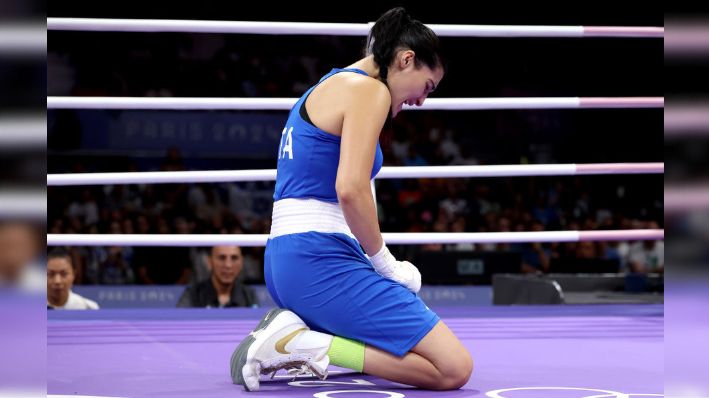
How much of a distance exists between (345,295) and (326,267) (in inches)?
2.6

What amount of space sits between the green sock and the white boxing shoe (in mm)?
16

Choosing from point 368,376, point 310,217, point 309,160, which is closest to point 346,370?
point 368,376

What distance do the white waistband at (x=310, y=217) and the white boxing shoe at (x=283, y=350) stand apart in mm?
187

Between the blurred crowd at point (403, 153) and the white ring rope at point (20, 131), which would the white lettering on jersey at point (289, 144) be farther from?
the blurred crowd at point (403, 153)

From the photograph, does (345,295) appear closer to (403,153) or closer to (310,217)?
(310,217)

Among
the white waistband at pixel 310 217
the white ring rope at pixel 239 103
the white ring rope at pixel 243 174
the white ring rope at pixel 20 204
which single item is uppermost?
the white ring rope at pixel 239 103

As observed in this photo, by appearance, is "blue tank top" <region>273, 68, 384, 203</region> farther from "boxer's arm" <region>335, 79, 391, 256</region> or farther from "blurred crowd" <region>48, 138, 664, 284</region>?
"blurred crowd" <region>48, 138, 664, 284</region>

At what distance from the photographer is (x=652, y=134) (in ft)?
27.2

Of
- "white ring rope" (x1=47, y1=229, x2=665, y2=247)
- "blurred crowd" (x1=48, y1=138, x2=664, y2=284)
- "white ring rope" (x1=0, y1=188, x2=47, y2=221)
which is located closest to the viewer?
"white ring rope" (x1=0, y1=188, x2=47, y2=221)

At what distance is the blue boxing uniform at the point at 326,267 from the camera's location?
173 cm

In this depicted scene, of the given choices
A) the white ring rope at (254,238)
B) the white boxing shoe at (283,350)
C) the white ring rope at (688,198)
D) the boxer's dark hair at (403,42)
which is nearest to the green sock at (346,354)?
the white boxing shoe at (283,350)

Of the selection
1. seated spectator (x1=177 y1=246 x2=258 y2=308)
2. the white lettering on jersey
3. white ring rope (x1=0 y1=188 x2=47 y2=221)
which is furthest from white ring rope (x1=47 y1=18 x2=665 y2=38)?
white ring rope (x1=0 y1=188 x2=47 y2=221)

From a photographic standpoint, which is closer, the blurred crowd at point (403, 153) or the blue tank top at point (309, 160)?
the blue tank top at point (309, 160)

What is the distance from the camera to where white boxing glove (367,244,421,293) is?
5.75 ft
